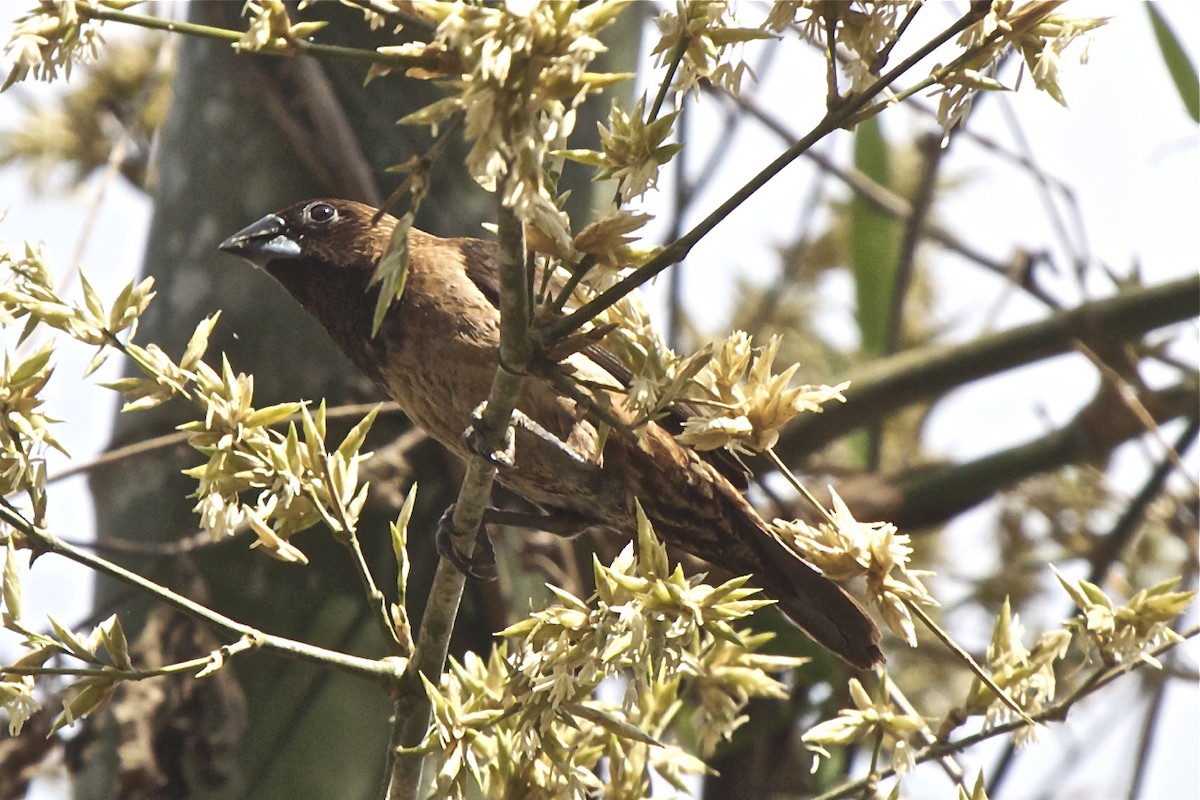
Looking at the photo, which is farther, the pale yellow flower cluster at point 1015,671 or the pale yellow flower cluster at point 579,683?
the pale yellow flower cluster at point 1015,671

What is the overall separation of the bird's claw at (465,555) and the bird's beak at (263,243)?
792mm

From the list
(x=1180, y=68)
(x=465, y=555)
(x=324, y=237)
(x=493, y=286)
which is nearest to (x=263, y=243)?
(x=324, y=237)

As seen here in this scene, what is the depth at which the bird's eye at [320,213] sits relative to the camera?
2.95m

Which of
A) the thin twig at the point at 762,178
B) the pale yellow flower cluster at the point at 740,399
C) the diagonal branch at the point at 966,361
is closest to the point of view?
the thin twig at the point at 762,178

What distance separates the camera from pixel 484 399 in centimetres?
262

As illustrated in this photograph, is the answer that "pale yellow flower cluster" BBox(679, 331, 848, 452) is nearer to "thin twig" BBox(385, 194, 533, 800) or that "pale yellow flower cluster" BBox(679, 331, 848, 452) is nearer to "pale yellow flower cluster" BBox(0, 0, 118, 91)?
"thin twig" BBox(385, 194, 533, 800)

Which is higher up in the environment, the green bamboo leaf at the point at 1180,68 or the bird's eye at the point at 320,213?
the green bamboo leaf at the point at 1180,68

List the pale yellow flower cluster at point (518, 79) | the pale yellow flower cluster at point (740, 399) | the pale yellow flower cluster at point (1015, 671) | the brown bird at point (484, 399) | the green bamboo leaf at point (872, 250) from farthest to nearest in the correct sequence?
the green bamboo leaf at point (872, 250) → the brown bird at point (484, 399) → the pale yellow flower cluster at point (1015, 671) → the pale yellow flower cluster at point (740, 399) → the pale yellow flower cluster at point (518, 79)

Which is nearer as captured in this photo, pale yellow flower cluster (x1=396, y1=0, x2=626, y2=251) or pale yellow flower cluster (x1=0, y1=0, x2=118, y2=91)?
pale yellow flower cluster (x1=396, y1=0, x2=626, y2=251)

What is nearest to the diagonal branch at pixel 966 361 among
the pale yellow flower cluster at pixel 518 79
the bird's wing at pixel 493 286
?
the bird's wing at pixel 493 286

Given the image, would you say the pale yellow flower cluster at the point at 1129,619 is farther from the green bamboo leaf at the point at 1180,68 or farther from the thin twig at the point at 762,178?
the green bamboo leaf at the point at 1180,68

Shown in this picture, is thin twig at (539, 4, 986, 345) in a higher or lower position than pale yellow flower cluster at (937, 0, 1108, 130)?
lower

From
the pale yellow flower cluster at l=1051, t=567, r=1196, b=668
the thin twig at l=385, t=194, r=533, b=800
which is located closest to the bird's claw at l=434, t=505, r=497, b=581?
the thin twig at l=385, t=194, r=533, b=800

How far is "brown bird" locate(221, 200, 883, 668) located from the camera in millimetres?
2650
